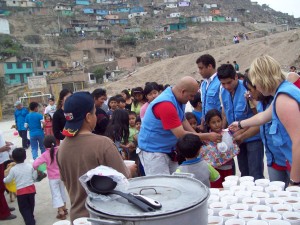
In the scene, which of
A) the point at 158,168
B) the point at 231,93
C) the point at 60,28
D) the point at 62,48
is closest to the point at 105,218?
the point at 158,168

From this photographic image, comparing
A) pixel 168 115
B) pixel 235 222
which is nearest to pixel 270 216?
pixel 235 222

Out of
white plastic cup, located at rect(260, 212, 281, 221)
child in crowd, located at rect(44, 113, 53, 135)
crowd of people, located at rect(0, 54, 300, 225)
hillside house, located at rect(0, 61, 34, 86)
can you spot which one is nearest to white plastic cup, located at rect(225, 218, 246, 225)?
white plastic cup, located at rect(260, 212, 281, 221)

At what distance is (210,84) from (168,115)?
1.46 metres

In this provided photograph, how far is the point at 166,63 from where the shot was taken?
4122 centimetres

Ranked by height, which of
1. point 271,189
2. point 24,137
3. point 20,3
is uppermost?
point 20,3

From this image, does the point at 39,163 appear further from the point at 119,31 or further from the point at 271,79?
the point at 119,31

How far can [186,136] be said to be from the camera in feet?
10.7

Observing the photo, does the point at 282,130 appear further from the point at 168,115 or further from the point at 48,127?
the point at 48,127

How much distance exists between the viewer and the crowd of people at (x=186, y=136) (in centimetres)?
232

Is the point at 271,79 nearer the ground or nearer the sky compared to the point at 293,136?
nearer the sky

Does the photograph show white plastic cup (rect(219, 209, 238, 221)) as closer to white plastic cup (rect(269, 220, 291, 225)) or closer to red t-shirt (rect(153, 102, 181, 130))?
white plastic cup (rect(269, 220, 291, 225))

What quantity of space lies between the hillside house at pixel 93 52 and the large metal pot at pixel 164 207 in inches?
2160

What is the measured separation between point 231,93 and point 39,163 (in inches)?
114

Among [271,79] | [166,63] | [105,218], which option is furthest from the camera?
[166,63]
